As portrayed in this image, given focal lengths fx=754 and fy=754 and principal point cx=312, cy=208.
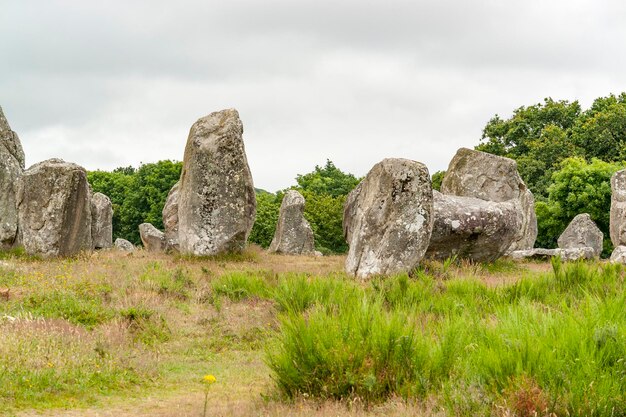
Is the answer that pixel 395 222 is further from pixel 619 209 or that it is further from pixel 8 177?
pixel 8 177

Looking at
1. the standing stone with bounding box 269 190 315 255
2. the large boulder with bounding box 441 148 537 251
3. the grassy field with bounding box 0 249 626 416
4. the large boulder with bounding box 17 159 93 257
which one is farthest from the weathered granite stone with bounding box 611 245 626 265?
the large boulder with bounding box 17 159 93 257

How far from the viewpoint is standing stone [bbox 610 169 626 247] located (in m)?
25.2

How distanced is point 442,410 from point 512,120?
4858 cm

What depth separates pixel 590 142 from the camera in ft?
155

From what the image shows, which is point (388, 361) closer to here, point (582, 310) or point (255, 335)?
point (582, 310)

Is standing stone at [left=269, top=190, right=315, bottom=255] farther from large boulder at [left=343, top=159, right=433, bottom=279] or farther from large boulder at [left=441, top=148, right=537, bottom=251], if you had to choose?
large boulder at [left=343, top=159, right=433, bottom=279]

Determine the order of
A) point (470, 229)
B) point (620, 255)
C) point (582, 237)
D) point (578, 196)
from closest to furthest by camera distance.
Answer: point (470, 229) < point (620, 255) < point (582, 237) < point (578, 196)

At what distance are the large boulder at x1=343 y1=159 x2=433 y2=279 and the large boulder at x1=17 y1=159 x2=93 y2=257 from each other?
27.7ft

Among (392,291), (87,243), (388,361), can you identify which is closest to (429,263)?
(392,291)

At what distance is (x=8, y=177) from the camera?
81.7 ft

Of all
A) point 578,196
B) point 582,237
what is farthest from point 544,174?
point 582,237

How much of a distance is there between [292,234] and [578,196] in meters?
16.4

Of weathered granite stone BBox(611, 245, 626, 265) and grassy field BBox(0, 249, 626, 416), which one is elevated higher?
weathered granite stone BBox(611, 245, 626, 265)

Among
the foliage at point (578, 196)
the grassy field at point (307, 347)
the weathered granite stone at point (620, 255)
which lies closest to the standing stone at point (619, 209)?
the weathered granite stone at point (620, 255)
